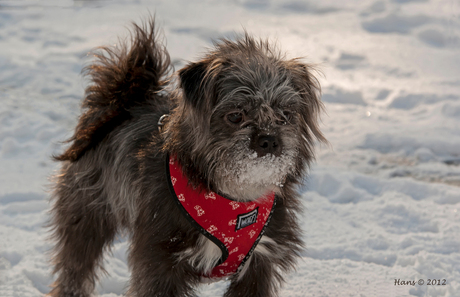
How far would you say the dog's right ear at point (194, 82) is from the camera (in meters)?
2.50

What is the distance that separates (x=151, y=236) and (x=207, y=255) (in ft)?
1.03

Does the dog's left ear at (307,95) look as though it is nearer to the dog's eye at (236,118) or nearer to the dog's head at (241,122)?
the dog's head at (241,122)

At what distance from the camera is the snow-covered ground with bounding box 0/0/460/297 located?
3.73 metres

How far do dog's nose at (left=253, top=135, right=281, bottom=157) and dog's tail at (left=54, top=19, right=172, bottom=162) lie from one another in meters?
1.12

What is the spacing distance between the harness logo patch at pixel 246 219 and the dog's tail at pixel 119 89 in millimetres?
1031

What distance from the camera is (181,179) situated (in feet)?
8.51

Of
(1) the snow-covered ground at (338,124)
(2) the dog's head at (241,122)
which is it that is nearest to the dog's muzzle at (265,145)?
(2) the dog's head at (241,122)

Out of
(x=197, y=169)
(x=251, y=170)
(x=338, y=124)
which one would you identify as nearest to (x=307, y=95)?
(x=251, y=170)

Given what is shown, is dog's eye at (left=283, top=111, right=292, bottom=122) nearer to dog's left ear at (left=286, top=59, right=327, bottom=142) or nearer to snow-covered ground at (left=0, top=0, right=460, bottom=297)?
dog's left ear at (left=286, top=59, right=327, bottom=142)

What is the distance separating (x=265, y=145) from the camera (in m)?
2.32

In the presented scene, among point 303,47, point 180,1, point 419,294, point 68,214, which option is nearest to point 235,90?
point 68,214

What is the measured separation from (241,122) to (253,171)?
0.25 m

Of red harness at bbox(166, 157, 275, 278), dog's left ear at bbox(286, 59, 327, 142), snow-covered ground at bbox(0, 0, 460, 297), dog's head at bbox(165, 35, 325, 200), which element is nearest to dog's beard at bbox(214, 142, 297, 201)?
dog's head at bbox(165, 35, 325, 200)

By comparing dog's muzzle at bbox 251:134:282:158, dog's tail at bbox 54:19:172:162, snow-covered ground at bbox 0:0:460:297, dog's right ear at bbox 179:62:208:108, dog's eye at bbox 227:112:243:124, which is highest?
dog's right ear at bbox 179:62:208:108
